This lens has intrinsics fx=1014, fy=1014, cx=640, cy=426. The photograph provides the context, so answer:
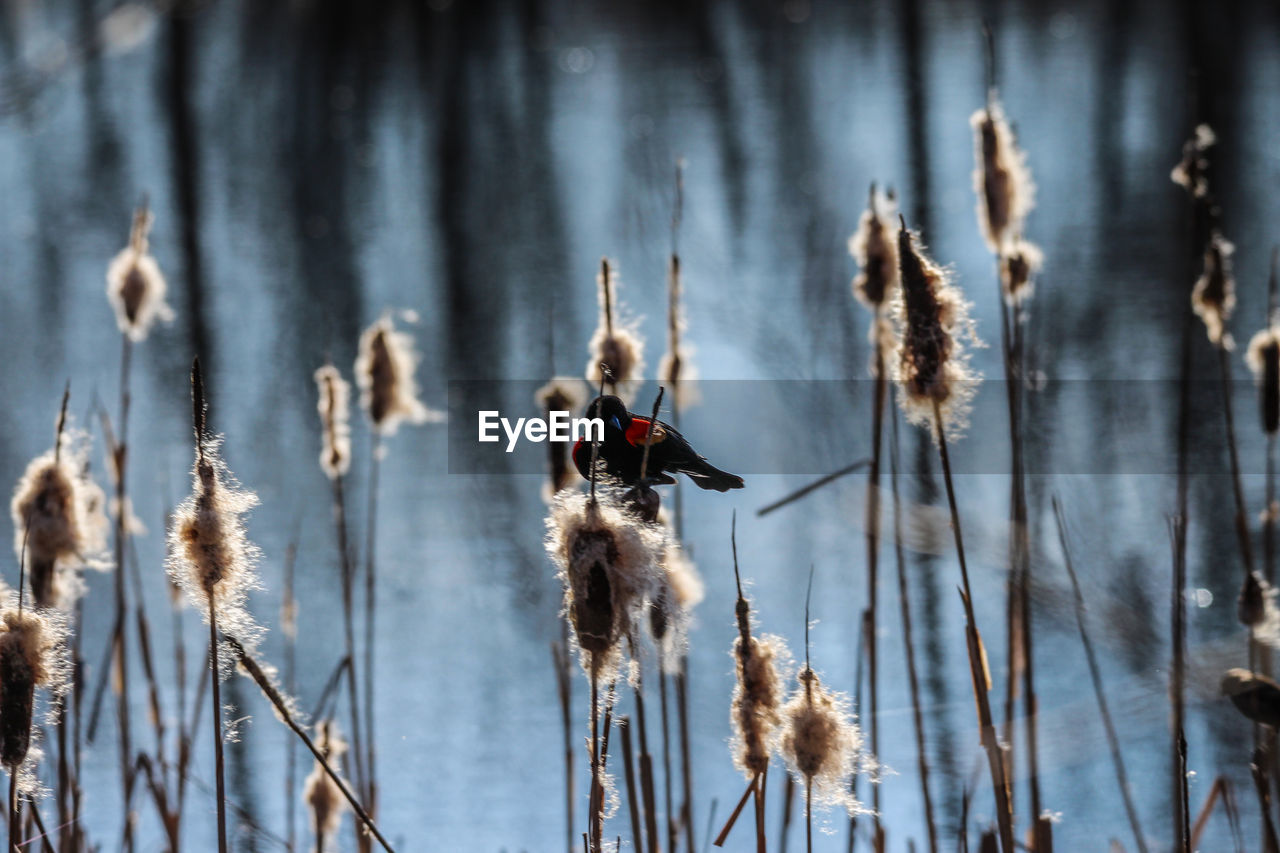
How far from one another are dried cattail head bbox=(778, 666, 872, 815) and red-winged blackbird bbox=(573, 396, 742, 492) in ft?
0.89

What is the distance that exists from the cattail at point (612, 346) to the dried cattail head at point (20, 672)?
1.60 ft

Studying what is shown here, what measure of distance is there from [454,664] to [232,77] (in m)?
4.76

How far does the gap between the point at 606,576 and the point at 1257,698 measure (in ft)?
1.52

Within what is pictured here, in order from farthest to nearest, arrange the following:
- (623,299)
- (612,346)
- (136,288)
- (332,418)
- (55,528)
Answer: (623,299)
(136,288)
(332,418)
(55,528)
(612,346)

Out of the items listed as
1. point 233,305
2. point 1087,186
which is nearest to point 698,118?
point 1087,186

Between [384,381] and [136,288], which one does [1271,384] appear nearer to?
[384,381]

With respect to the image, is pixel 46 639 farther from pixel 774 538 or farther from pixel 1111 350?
pixel 1111 350

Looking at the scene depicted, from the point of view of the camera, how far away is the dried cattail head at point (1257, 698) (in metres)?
0.71

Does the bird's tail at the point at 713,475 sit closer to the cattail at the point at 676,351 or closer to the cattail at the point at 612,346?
the cattail at the point at 612,346

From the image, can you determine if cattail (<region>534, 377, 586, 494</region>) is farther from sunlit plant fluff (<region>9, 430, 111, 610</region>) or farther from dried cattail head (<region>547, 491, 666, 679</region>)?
sunlit plant fluff (<region>9, 430, 111, 610</region>)

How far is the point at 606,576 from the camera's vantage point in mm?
670

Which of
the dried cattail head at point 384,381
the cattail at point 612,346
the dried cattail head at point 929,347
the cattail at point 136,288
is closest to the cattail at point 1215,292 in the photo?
the dried cattail head at point 929,347

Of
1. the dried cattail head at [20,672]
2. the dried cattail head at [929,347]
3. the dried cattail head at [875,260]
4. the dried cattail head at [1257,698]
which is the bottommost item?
the dried cattail head at [1257,698]

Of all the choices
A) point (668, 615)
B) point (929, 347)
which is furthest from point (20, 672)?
point (929, 347)
